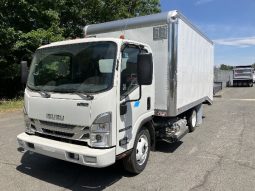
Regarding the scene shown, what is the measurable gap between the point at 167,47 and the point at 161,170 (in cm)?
243

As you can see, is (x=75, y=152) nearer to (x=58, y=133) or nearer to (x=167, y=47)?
(x=58, y=133)

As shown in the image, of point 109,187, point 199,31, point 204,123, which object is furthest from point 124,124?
point 204,123

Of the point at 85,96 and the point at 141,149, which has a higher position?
the point at 85,96

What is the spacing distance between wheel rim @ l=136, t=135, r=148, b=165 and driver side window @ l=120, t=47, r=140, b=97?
43.2 inches

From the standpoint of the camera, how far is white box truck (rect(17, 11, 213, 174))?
15.5 feet

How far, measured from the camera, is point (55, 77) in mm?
5406

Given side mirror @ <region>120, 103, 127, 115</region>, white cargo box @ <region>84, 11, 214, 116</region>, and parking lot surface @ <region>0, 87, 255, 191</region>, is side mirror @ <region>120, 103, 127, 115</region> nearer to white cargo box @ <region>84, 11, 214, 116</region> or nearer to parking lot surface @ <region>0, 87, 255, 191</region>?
parking lot surface @ <region>0, 87, 255, 191</region>

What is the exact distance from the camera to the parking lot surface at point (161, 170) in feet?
17.2

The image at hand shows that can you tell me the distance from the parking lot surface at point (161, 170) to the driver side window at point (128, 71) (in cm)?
160

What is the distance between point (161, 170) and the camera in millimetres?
5969

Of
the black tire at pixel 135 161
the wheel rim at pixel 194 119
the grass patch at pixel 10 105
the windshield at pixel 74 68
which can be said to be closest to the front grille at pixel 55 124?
the windshield at pixel 74 68

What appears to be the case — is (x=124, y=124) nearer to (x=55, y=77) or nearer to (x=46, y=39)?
(x=55, y=77)

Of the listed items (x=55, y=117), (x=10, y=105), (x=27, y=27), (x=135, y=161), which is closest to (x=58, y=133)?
(x=55, y=117)

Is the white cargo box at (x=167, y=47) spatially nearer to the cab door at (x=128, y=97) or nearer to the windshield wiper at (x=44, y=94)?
the cab door at (x=128, y=97)
